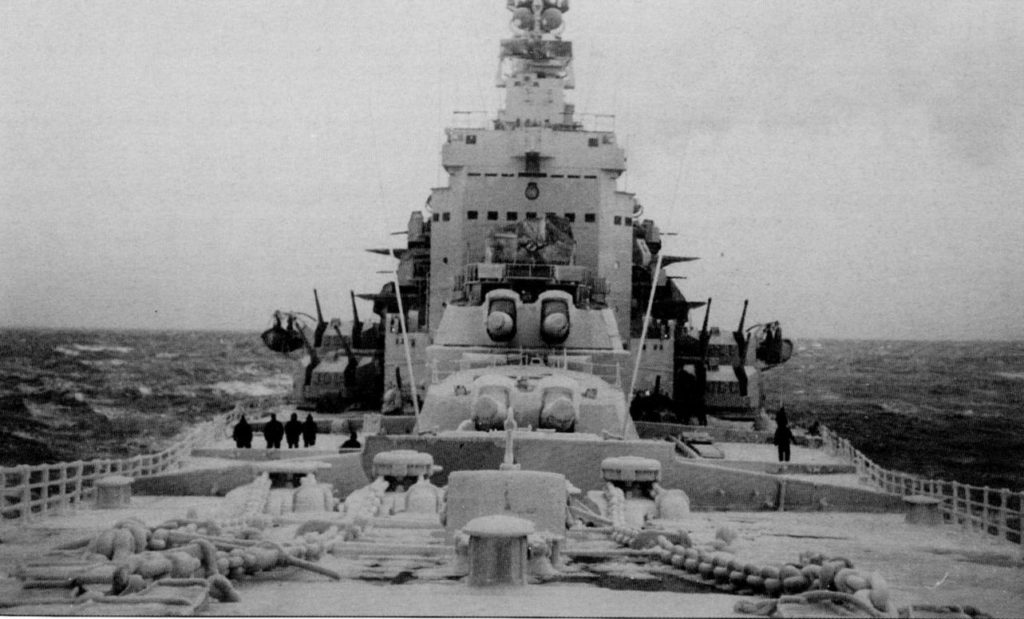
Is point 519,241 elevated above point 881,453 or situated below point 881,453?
above

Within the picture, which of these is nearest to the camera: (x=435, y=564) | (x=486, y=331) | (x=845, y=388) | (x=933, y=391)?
(x=435, y=564)

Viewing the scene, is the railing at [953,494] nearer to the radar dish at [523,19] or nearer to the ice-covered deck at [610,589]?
the ice-covered deck at [610,589]

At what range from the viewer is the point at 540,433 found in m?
16.3

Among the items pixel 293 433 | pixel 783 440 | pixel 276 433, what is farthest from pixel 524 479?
pixel 293 433

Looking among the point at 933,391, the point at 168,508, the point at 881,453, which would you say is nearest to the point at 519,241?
the point at 168,508

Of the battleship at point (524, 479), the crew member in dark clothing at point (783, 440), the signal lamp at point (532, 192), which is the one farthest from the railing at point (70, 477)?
the crew member in dark clothing at point (783, 440)

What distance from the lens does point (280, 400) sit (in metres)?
30.4

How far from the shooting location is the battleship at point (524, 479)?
26.4 feet

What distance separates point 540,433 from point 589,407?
62.2 inches

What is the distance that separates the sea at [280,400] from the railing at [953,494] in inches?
300

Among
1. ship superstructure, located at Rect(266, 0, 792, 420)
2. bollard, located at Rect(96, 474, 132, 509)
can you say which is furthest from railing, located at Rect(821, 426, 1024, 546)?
bollard, located at Rect(96, 474, 132, 509)

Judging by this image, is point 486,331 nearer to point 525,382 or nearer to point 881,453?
point 525,382

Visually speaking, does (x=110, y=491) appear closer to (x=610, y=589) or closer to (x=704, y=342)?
(x=610, y=589)

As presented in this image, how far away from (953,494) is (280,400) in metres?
19.9
